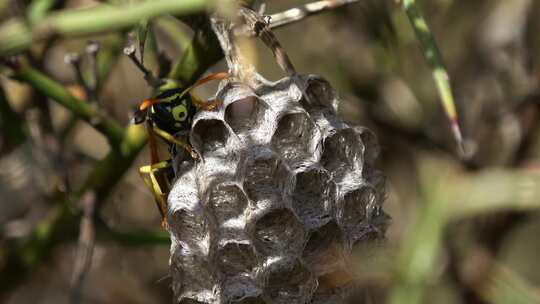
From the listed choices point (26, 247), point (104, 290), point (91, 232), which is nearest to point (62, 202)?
point (26, 247)

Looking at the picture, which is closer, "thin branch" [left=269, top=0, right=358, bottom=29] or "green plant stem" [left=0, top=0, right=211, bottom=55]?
"green plant stem" [left=0, top=0, right=211, bottom=55]

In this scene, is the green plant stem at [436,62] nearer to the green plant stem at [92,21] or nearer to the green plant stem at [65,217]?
the green plant stem at [92,21]

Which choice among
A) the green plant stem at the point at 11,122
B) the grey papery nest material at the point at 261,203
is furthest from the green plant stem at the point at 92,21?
the green plant stem at the point at 11,122

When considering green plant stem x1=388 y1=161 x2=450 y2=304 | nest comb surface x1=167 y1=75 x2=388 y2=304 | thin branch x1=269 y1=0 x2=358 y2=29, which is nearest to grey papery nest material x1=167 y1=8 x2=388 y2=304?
nest comb surface x1=167 y1=75 x2=388 y2=304

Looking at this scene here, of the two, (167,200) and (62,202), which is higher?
(167,200)

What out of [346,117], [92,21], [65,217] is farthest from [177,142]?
[346,117]

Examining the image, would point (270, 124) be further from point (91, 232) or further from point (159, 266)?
point (159, 266)

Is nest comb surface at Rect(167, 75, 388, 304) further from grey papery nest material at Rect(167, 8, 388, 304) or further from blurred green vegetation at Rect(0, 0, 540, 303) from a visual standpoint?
blurred green vegetation at Rect(0, 0, 540, 303)

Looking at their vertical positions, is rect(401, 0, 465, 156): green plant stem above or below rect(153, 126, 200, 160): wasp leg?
above
